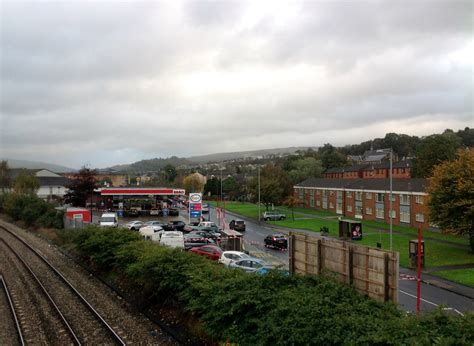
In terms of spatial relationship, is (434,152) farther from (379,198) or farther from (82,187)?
(82,187)

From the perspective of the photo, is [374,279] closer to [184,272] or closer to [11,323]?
[184,272]

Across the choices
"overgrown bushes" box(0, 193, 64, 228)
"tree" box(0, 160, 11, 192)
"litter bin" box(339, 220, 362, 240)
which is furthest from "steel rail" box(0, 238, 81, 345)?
"tree" box(0, 160, 11, 192)

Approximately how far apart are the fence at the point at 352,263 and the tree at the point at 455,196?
20920 mm

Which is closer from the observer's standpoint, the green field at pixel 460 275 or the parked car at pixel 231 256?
the parked car at pixel 231 256

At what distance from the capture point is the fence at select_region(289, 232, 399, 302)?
1292cm

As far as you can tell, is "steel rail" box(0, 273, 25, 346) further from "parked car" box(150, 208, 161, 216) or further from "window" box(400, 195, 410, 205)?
"parked car" box(150, 208, 161, 216)

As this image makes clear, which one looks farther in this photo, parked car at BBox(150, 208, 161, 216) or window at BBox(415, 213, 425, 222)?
parked car at BBox(150, 208, 161, 216)

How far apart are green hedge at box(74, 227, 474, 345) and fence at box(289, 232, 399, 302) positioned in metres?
0.77

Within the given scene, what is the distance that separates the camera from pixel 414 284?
25.4 meters

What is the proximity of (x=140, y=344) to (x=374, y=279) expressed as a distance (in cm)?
825

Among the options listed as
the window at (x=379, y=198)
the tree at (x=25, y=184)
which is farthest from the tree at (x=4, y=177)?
the window at (x=379, y=198)

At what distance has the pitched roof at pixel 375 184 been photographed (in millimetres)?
51569

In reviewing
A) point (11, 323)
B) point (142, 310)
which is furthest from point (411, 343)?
point (11, 323)

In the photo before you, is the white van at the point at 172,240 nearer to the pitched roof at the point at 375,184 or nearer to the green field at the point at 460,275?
the green field at the point at 460,275
